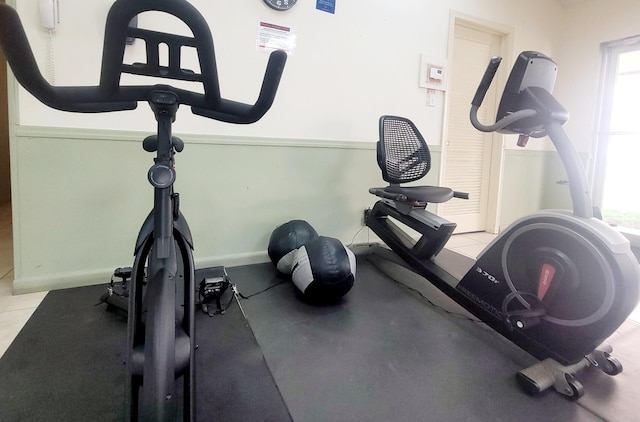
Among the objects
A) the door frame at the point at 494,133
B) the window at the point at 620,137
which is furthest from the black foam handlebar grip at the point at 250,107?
the window at the point at 620,137

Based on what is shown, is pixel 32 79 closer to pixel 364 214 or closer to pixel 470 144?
pixel 364 214

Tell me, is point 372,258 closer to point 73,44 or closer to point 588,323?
point 588,323

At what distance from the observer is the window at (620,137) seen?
3684 mm

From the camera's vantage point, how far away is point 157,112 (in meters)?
0.97

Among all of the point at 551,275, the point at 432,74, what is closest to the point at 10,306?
the point at 551,275

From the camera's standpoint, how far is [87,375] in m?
1.29

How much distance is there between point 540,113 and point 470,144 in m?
2.37

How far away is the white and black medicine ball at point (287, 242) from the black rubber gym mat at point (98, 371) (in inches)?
21.2

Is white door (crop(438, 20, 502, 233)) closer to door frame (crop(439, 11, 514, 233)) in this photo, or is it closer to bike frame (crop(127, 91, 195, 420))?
door frame (crop(439, 11, 514, 233))

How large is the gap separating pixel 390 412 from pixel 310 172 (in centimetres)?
190

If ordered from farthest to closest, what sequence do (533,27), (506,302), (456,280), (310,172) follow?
(533,27) → (310,172) → (456,280) → (506,302)

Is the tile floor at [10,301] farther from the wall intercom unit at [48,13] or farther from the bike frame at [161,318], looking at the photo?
the wall intercom unit at [48,13]

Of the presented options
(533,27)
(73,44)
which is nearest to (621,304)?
(73,44)

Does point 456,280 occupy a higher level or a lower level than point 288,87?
lower
